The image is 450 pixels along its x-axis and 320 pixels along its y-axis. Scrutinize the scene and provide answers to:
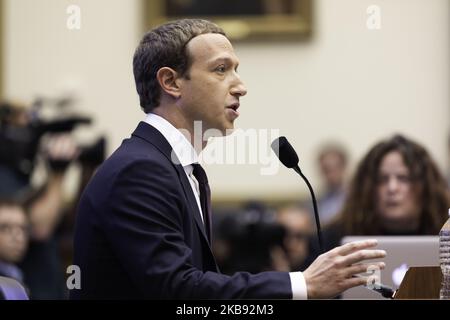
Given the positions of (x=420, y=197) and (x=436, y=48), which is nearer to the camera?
(x=420, y=197)

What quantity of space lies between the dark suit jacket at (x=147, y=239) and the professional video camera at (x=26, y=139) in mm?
3016

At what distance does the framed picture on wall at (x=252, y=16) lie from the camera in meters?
8.06

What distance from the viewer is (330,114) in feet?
26.3

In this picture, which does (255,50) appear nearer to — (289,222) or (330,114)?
(330,114)

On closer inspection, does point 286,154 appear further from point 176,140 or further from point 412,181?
point 412,181

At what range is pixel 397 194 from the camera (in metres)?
4.39

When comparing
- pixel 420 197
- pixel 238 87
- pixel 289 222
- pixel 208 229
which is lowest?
pixel 289 222

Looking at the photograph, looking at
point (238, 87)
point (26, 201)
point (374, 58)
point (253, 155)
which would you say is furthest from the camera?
point (374, 58)

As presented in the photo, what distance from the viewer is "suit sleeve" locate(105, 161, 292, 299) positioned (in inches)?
91.5

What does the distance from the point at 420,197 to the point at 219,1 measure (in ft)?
13.2

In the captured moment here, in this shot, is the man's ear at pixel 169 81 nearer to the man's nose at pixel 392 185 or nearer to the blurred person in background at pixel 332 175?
the man's nose at pixel 392 185

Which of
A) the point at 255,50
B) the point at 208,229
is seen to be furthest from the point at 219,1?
the point at 208,229

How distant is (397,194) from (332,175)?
8.86 feet

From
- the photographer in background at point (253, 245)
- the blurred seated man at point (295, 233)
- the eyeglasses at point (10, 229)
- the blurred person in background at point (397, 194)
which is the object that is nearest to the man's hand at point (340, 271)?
the blurred person in background at point (397, 194)
